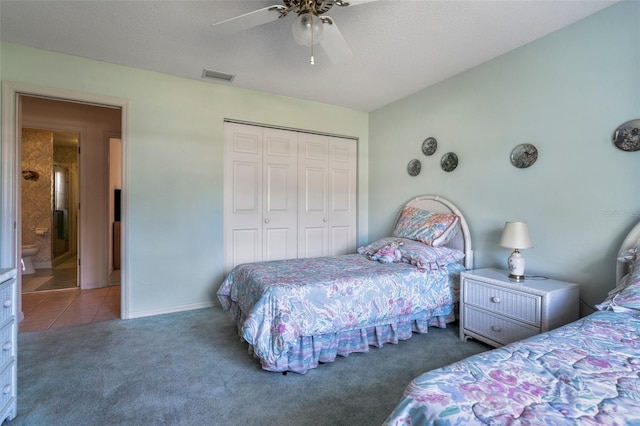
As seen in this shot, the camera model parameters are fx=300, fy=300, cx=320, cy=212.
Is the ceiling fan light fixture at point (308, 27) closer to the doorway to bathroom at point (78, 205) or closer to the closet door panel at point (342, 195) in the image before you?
the closet door panel at point (342, 195)

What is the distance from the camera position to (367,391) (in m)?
1.83

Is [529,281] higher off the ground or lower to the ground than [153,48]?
lower

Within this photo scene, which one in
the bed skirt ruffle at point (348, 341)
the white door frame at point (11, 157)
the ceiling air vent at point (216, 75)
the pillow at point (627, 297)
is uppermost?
the ceiling air vent at point (216, 75)

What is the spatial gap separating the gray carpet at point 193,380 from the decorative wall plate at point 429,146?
1.91 m

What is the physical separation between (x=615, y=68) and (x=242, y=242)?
11.8ft

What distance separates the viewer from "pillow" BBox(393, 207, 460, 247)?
9.52 feet

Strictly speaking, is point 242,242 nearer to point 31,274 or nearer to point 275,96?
point 275,96

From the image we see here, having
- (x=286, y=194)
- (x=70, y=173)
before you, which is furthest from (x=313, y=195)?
(x=70, y=173)

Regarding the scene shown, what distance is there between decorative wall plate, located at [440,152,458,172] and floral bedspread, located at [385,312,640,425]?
7.34 feet

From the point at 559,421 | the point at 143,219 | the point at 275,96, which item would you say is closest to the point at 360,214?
the point at 275,96

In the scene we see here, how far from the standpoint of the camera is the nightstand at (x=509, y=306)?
2.02 metres

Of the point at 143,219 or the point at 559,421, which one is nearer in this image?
the point at 559,421

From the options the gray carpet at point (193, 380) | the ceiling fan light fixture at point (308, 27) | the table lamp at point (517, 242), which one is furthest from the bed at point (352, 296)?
the ceiling fan light fixture at point (308, 27)

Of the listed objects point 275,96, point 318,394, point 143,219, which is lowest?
point 318,394
